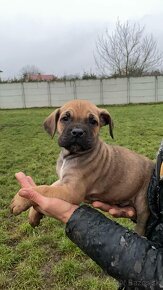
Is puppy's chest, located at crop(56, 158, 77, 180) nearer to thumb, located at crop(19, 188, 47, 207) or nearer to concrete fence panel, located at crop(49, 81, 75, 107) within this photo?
thumb, located at crop(19, 188, 47, 207)

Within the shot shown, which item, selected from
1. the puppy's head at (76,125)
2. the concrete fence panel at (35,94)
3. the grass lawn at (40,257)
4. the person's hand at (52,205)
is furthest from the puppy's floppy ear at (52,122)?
the concrete fence panel at (35,94)

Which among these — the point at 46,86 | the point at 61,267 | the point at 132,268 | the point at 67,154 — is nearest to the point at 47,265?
the point at 61,267

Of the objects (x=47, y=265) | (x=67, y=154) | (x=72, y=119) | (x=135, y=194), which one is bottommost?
(x=47, y=265)

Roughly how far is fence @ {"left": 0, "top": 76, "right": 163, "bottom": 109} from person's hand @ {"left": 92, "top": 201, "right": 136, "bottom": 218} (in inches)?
1145

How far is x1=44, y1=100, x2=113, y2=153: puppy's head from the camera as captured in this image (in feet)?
10.2

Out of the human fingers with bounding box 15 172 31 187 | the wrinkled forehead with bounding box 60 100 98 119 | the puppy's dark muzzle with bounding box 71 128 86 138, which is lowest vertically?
the human fingers with bounding box 15 172 31 187

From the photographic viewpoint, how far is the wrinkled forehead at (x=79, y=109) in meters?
3.27

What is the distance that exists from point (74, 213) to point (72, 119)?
1158 millimetres

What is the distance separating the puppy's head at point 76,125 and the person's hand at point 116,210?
0.47 metres

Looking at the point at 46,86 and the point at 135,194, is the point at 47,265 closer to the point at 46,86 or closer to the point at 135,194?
the point at 135,194

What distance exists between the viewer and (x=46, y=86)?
105 ft

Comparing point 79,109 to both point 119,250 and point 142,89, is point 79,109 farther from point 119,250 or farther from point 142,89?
point 142,89

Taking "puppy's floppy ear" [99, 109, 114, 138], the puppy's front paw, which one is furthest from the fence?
the puppy's front paw

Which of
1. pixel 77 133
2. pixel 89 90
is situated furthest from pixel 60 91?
pixel 77 133
